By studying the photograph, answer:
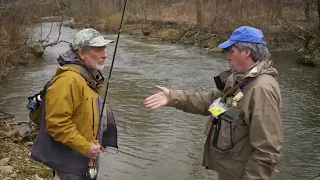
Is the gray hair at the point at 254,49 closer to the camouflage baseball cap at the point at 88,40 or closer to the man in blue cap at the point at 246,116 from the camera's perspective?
the man in blue cap at the point at 246,116

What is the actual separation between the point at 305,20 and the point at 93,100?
19579 millimetres

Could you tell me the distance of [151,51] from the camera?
20234mm

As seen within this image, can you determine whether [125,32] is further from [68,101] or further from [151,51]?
[68,101]

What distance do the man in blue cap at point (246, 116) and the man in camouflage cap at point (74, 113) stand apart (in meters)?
0.88

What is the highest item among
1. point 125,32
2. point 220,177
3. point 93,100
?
point 93,100

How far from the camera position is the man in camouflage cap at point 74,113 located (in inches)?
113

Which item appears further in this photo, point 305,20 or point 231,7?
point 231,7

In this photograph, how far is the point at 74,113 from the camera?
296cm

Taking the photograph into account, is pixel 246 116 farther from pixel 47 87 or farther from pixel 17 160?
pixel 17 160

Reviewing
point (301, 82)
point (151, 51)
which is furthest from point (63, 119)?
point (151, 51)

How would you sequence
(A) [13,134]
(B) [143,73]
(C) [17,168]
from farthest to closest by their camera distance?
1. (B) [143,73]
2. (A) [13,134]
3. (C) [17,168]

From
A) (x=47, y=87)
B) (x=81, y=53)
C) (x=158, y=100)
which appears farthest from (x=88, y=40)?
(x=158, y=100)

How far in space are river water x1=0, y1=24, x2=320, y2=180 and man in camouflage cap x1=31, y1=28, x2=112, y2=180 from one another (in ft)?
10.3

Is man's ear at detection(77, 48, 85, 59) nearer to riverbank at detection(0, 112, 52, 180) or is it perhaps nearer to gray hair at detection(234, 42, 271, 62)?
gray hair at detection(234, 42, 271, 62)
